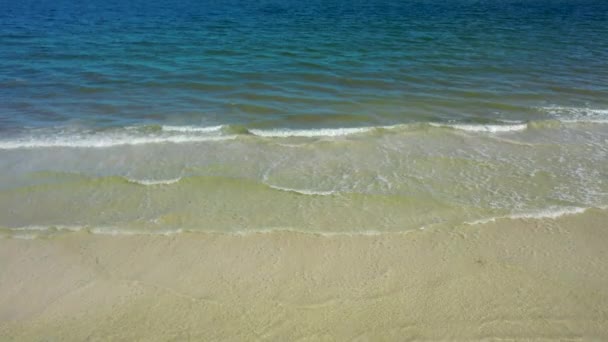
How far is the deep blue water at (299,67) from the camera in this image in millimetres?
12539

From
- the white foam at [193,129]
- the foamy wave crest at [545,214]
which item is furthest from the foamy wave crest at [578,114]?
the white foam at [193,129]

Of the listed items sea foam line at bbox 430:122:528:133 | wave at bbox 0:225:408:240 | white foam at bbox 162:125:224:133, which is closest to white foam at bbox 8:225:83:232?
wave at bbox 0:225:408:240

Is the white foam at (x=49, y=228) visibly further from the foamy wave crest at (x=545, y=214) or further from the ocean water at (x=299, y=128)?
the foamy wave crest at (x=545, y=214)

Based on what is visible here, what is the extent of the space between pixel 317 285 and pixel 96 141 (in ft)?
23.5

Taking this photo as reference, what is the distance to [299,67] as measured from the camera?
17.1 metres

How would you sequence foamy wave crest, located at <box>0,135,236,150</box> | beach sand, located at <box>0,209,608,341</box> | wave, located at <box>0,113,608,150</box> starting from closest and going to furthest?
beach sand, located at <box>0,209,608,341</box>, foamy wave crest, located at <box>0,135,236,150</box>, wave, located at <box>0,113,608,150</box>

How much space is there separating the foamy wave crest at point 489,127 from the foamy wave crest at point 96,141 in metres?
5.28

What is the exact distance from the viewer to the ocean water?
742cm

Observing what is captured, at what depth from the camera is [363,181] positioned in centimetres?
820

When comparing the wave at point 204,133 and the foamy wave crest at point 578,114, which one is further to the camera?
the foamy wave crest at point 578,114

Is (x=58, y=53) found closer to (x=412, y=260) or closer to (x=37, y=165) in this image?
(x=37, y=165)

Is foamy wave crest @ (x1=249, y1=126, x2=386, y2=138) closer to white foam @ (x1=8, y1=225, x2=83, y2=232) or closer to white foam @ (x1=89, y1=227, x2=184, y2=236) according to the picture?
white foam @ (x1=89, y1=227, x2=184, y2=236)

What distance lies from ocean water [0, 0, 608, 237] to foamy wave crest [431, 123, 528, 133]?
0.08m

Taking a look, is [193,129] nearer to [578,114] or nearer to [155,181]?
[155,181]
